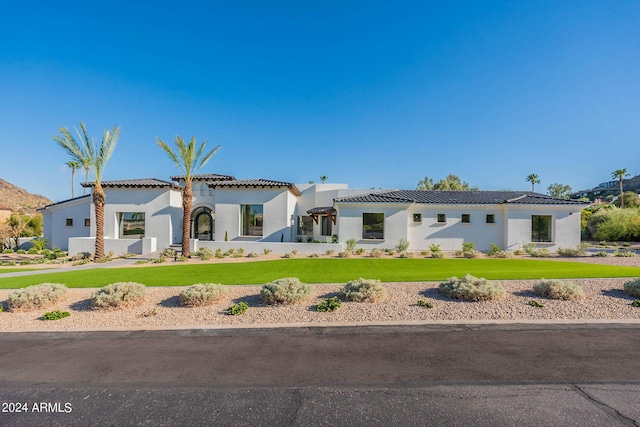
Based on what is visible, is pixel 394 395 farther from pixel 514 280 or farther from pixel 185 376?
pixel 514 280

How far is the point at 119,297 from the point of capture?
796cm

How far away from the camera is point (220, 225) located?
900 inches

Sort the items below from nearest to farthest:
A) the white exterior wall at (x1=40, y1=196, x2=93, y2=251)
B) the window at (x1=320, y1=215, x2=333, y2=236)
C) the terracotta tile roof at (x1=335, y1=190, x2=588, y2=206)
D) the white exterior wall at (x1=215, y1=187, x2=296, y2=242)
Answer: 1. the terracotta tile roof at (x1=335, y1=190, x2=588, y2=206)
2. the white exterior wall at (x1=215, y1=187, x2=296, y2=242)
3. the white exterior wall at (x1=40, y1=196, x2=93, y2=251)
4. the window at (x1=320, y1=215, x2=333, y2=236)

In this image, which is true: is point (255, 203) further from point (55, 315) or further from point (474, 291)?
point (474, 291)

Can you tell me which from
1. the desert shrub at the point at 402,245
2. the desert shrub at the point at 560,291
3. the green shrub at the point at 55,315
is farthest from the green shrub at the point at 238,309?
the desert shrub at the point at 402,245

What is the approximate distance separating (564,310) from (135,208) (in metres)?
26.7

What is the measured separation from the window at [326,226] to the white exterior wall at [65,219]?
20.0 metres

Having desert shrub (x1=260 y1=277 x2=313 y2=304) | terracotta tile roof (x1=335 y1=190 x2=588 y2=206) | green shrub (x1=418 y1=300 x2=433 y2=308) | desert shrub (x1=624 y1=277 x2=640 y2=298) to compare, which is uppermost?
terracotta tile roof (x1=335 y1=190 x2=588 y2=206)

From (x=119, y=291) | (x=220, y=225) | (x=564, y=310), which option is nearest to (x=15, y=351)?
(x=119, y=291)

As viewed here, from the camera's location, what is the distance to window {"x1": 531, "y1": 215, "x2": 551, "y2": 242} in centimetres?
2134

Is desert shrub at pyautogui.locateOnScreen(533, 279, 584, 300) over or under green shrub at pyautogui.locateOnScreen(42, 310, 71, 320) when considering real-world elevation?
over

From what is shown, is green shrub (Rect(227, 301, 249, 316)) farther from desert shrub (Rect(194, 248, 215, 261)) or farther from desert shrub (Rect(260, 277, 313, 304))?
desert shrub (Rect(194, 248, 215, 261))

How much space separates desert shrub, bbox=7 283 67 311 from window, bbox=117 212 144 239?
16.3 meters

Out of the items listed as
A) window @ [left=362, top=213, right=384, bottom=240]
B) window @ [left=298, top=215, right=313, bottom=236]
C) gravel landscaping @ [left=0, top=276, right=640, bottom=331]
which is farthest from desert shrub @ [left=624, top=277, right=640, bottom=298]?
window @ [left=298, top=215, right=313, bottom=236]
